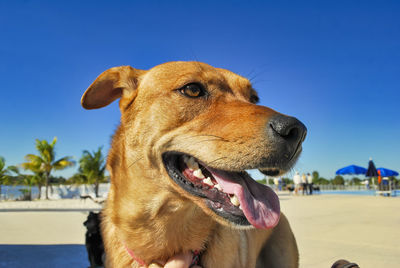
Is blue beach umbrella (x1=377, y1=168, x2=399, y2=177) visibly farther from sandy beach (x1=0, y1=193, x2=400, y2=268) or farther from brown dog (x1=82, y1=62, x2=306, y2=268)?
brown dog (x1=82, y1=62, x2=306, y2=268)

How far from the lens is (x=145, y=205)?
2.31 m

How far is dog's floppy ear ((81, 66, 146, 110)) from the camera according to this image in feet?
8.84

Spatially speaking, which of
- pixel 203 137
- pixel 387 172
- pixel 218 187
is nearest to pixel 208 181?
pixel 218 187

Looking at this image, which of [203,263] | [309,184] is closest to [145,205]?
[203,263]

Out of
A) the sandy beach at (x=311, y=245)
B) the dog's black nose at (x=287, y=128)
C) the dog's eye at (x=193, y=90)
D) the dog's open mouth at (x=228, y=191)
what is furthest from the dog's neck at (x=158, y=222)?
the sandy beach at (x=311, y=245)

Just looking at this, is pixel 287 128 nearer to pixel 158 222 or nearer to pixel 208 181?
pixel 208 181

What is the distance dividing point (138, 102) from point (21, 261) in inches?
140

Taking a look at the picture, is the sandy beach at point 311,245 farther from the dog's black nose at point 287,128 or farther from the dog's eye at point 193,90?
the dog's eye at point 193,90

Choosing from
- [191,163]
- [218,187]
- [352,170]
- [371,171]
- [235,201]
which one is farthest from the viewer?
[352,170]

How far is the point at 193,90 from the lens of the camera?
2.36 m

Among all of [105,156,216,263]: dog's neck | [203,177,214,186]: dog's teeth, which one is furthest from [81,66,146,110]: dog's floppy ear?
[203,177,214,186]: dog's teeth

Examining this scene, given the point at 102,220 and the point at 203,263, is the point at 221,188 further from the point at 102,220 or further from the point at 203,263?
the point at 102,220

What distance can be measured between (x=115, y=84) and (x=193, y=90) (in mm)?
842

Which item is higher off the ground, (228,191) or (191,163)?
(191,163)
